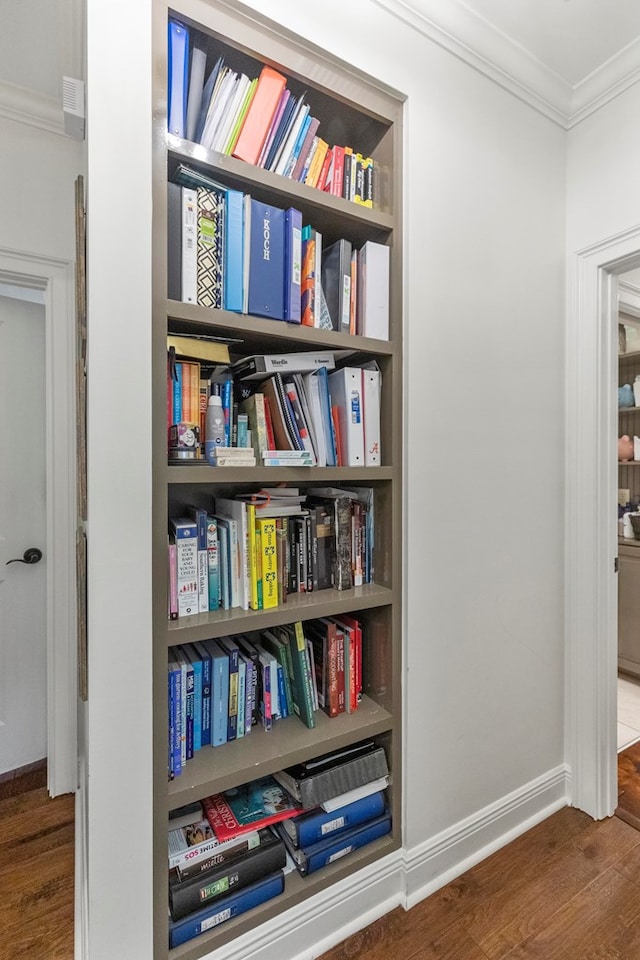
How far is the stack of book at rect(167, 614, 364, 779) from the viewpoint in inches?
43.6

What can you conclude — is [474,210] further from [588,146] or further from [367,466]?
[367,466]

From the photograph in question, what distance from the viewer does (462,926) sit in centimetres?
127

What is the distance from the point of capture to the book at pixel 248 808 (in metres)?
1.17

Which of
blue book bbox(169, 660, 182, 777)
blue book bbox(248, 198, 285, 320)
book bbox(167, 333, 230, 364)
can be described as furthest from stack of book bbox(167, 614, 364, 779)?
blue book bbox(248, 198, 285, 320)

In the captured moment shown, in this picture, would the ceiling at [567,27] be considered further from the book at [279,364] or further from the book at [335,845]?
the book at [335,845]

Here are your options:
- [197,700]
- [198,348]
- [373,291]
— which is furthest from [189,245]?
[197,700]

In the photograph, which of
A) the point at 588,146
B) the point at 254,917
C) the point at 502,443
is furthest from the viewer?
the point at 588,146

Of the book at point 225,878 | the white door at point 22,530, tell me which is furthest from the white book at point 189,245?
the book at point 225,878

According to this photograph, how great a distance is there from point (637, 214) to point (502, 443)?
89 centimetres

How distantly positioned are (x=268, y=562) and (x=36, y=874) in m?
1.30

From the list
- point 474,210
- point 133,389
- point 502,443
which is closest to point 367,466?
point 502,443

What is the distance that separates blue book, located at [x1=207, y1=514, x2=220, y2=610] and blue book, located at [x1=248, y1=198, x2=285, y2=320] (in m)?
0.56

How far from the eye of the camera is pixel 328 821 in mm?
1249

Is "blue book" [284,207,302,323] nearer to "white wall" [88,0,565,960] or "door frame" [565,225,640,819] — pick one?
"white wall" [88,0,565,960]
